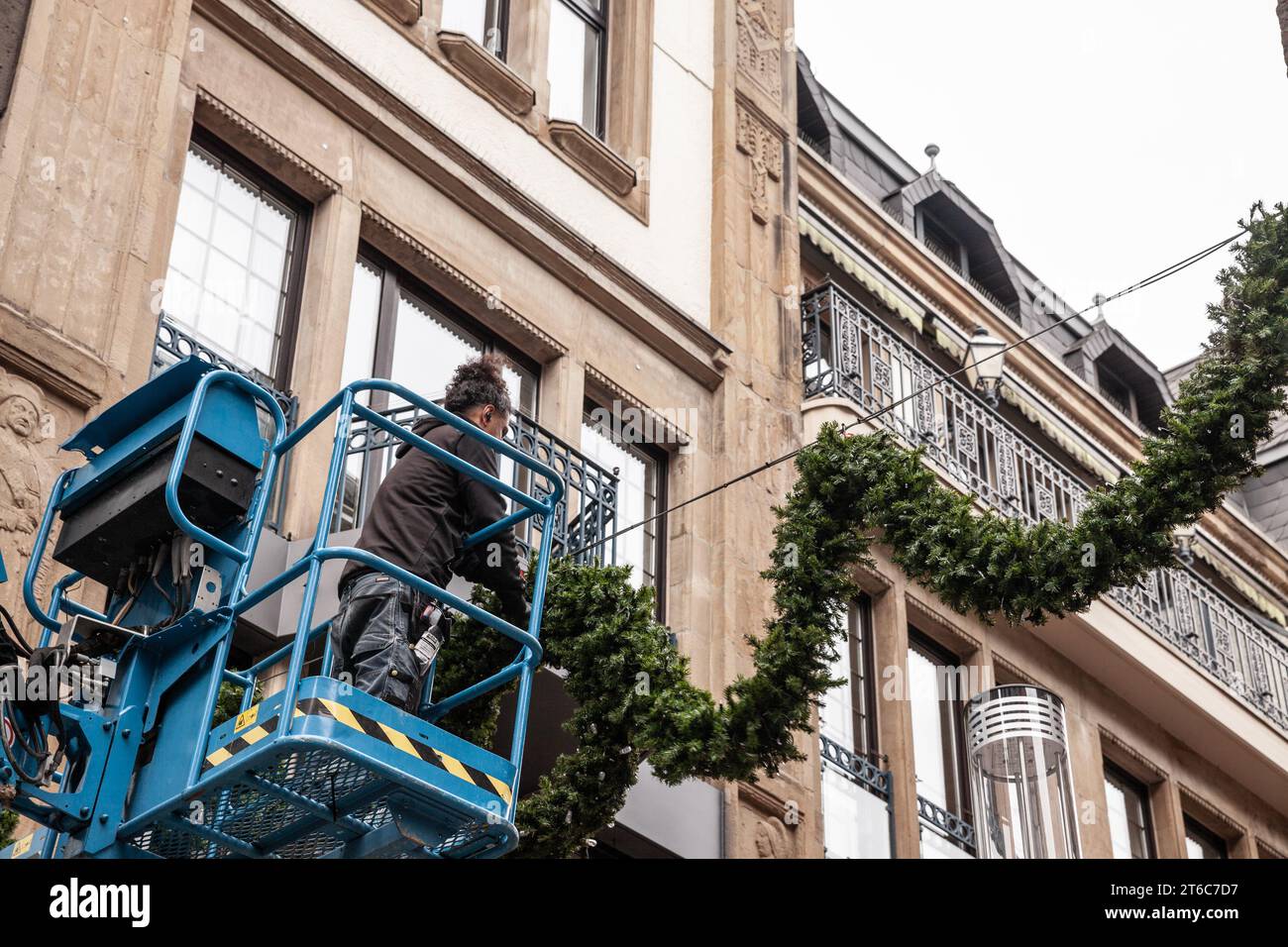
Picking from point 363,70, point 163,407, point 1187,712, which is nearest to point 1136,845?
point 1187,712

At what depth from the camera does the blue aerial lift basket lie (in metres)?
7.36

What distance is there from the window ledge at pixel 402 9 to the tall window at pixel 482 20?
27.7 inches

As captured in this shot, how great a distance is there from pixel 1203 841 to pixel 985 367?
5.88 m

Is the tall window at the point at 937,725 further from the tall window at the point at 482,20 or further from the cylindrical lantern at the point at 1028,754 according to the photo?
the tall window at the point at 482,20

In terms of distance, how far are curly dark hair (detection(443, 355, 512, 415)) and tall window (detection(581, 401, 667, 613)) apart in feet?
18.2

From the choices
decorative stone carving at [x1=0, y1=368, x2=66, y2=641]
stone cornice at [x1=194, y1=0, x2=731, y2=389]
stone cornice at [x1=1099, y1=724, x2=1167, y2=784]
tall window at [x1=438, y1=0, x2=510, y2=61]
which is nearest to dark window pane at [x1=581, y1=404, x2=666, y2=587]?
stone cornice at [x1=194, y1=0, x2=731, y2=389]

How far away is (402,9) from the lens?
1423 cm

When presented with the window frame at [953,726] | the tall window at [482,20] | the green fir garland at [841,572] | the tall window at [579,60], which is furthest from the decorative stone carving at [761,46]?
the green fir garland at [841,572]

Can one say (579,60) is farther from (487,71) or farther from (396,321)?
(396,321)

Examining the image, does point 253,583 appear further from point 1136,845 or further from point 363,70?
point 1136,845

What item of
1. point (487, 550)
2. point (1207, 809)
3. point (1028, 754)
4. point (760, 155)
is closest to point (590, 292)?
point (760, 155)

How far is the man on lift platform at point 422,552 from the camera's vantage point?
7980 millimetres
